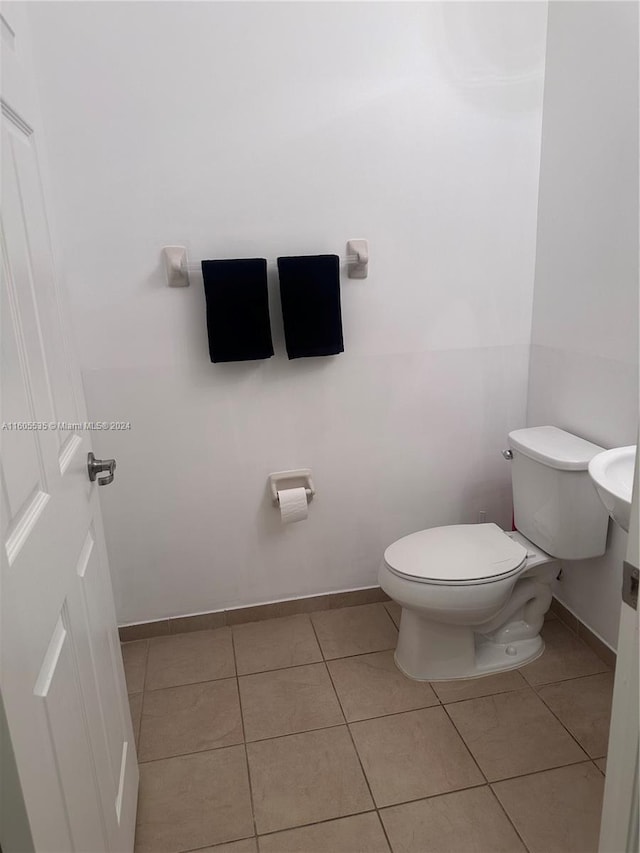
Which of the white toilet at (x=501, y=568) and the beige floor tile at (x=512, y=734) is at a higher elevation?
the white toilet at (x=501, y=568)

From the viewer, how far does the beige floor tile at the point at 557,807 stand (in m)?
1.44

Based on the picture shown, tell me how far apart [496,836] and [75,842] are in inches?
40.3

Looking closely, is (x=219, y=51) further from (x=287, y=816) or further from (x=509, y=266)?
(x=287, y=816)

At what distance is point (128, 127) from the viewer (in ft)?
6.00

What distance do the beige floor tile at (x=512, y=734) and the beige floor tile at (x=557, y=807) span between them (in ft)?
0.12

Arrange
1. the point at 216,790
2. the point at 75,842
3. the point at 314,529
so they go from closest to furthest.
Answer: the point at 75,842 < the point at 216,790 < the point at 314,529

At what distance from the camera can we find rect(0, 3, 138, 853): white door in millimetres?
765

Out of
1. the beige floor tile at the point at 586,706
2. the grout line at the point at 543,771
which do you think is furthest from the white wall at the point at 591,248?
the grout line at the point at 543,771

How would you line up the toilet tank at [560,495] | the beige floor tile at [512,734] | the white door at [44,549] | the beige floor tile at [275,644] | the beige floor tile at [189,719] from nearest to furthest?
1. the white door at [44,549]
2. the beige floor tile at [512,734]
3. the beige floor tile at [189,719]
4. the toilet tank at [560,495]
5. the beige floor tile at [275,644]

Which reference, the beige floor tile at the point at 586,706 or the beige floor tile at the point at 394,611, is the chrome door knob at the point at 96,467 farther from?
the beige floor tile at the point at 586,706

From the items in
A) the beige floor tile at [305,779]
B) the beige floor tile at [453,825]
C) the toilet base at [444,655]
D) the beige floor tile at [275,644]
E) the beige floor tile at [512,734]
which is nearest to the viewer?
the beige floor tile at [453,825]

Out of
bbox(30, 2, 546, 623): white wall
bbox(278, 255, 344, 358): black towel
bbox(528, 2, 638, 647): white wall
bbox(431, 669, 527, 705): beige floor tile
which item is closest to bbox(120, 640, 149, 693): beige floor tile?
bbox(30, 2, 546, 623): white wall

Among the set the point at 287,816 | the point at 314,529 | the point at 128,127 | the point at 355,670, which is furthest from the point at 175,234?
the point at 287,816

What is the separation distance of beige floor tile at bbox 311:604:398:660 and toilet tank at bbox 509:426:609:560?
651 millimetres
